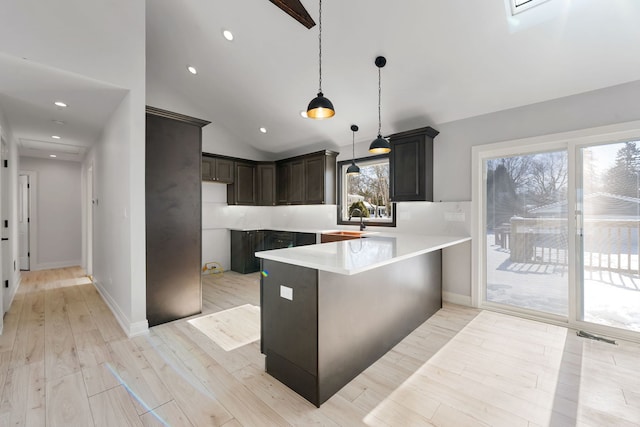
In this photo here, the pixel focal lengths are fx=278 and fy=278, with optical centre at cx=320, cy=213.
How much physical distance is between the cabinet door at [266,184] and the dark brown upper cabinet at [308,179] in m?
0.14

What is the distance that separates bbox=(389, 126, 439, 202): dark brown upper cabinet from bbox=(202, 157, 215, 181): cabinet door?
3.36 metres

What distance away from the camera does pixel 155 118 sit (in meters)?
3.04

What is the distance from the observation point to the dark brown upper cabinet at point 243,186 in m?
5.74

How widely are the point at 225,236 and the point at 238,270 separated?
0.79m

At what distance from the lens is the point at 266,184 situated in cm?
605

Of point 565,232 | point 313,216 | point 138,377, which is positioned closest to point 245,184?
point 313,216

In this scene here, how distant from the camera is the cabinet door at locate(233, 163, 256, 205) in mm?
5746

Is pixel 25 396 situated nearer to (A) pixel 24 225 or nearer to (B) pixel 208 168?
(B) pixel 208 168

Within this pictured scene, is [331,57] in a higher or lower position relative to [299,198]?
higher

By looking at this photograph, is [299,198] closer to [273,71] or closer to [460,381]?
[273,71]

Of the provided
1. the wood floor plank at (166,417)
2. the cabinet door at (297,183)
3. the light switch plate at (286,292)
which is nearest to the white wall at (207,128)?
the cabinet door at (297,183)

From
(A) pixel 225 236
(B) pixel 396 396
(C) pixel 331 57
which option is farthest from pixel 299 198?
(B) pixel 396 396

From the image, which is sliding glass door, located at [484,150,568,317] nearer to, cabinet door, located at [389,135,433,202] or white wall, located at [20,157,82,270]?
cabinet door, located at [389,135,433,202]

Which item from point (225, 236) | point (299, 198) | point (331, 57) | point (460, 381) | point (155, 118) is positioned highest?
point (331, 57)
